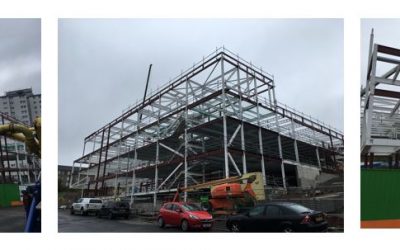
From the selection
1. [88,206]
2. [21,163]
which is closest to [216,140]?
[88,206]

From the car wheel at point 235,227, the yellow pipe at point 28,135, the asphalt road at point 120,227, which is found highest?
the yellow pipe at point 28,135

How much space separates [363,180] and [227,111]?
9842 millimetres

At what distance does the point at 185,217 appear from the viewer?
48.8ft

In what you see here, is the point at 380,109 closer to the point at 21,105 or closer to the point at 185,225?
the point at 185,225

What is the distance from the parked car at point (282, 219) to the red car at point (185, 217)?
66.9 inches

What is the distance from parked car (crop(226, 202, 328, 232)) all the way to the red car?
5.58 feet

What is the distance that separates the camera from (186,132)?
78.9 feet

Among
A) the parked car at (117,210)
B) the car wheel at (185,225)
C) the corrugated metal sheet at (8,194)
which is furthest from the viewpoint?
the corrugated metal sheet at (8,194)

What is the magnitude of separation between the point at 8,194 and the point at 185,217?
22018 mm

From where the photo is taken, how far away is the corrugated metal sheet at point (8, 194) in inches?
1202

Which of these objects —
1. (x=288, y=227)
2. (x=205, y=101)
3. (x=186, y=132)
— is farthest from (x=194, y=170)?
(x=288, y=227)

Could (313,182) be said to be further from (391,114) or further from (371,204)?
(371,204)

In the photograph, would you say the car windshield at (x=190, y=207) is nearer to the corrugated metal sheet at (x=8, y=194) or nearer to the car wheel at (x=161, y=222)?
the car wheel at (x=161, y=222)

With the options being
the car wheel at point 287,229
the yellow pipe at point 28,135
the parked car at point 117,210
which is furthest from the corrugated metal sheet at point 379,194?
the parked car at point 117,210
